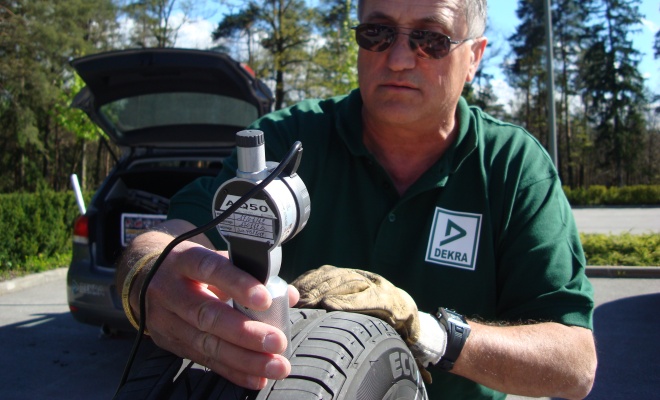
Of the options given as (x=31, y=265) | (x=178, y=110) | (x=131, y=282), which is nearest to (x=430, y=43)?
(x=131, y=282)

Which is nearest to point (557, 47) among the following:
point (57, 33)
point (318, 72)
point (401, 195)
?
point (318, 72)

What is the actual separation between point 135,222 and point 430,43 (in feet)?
12.4

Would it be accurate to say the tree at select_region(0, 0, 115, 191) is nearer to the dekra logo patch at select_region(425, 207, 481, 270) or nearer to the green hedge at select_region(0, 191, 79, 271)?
the green hedge at select_region(0, 191, 79, 271)

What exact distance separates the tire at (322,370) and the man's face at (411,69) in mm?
900

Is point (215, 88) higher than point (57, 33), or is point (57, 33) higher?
point (57, 33)

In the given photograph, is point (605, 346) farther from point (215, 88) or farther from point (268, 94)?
point (215, 88)

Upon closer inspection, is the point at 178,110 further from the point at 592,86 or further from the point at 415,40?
the point at 592,86

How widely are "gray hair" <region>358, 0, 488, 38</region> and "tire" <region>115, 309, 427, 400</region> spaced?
120 centimetres

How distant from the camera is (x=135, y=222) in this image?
200 inches

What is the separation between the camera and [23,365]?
523cm

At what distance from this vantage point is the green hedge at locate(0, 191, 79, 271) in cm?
897

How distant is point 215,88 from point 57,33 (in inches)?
971

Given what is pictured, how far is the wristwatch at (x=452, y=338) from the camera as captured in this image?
1555 millimetres

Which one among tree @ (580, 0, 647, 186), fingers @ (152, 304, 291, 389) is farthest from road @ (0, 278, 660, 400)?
tree @ (580, 0, 647, 186)
